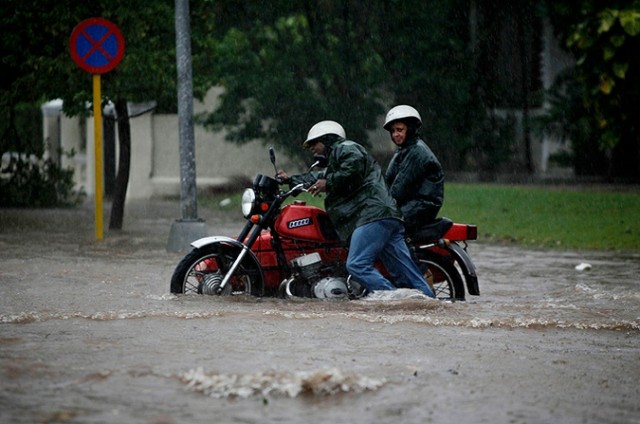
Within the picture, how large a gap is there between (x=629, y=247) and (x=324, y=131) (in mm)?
7935

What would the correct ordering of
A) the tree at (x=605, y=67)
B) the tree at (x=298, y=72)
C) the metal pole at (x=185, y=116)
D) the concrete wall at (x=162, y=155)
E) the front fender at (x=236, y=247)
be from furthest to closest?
1. the concrete wall at (x=162, y=155)
2. the tree at (x=298, y=72)
3. the tree at (x=605, y=67)
4. the metal pole at (x=185, y=116)
5. the front fender at (x=236, y=247)

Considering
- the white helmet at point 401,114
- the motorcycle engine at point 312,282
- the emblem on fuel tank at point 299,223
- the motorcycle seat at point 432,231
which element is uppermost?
the white helmet at point 401,114

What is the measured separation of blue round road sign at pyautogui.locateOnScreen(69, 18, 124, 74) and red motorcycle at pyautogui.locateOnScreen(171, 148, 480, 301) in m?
6.34

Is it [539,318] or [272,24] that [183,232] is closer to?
[539,318]

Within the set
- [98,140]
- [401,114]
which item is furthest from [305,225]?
[98,140]

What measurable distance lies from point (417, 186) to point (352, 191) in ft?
1.90

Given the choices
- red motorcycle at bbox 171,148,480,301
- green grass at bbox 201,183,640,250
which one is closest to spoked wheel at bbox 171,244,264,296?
red motorcycle at bbox 171,148,480,301

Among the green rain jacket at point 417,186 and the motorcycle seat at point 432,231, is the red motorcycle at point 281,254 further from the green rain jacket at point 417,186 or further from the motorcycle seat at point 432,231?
the green rain jacket at point 417,186

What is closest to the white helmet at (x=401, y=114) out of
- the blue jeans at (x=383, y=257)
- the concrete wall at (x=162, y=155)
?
the blue jeans at (x=383, y=257)

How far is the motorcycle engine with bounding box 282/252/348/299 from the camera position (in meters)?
10.7

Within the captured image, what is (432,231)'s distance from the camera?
35.7 ft

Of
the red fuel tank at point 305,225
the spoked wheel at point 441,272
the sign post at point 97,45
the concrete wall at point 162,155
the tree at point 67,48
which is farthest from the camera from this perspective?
the concrete wall at point 162,155

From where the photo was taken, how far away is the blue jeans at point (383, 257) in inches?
415

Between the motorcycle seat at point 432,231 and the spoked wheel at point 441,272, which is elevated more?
the motorcycle seat at point 432,231
